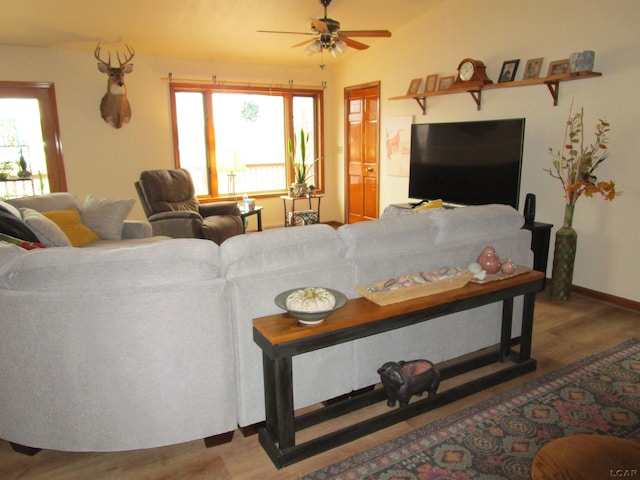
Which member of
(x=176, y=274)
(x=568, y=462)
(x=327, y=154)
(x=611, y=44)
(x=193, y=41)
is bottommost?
(x=568, y=462)

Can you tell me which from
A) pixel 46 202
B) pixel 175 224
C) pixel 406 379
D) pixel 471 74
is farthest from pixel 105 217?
pixel 471 74

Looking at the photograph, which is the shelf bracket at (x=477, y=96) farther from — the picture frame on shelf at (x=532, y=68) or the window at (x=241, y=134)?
the window at (x=241, y=134)

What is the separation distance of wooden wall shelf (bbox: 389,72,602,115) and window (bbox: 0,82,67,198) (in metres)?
4.15

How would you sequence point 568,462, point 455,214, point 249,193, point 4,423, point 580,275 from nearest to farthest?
point 568,462 < point 4,423 < point 455,214 < point 580,275 < point 249,193

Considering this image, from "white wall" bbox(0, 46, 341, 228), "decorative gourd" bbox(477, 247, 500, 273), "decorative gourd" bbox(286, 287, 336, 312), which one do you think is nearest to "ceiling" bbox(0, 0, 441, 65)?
"white wall" bbox(0, 46, 341, 228)

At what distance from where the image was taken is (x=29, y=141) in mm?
5270

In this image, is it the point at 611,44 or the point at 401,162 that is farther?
the point at 401,162

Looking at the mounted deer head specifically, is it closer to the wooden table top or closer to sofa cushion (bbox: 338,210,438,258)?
sofa cushion (bbox: 338,210,438,258)

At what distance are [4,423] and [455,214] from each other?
8.10 feet

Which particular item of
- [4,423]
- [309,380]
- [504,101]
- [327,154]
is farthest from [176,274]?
[327,154]

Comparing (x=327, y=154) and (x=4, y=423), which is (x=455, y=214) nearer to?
(x=4, y=423)

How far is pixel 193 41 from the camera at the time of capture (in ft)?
17.9

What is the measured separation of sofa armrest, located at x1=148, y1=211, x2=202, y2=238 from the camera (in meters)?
4.64

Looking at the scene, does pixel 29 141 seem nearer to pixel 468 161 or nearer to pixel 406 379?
pixel 468 161
